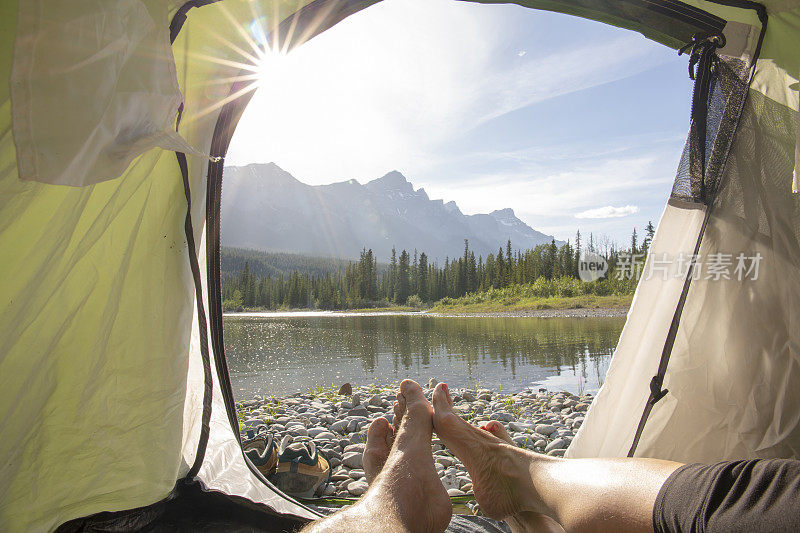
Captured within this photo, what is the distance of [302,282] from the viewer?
48.5 m

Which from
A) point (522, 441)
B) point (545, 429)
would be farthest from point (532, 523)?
point (545, 429)

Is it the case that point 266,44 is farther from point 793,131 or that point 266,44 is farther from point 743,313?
point 743,313

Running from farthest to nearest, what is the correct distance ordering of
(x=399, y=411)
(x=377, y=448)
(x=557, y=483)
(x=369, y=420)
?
(x=369, y=420) < (x=399, y=411) < (x=377, y=448) < (x=557, y=483)

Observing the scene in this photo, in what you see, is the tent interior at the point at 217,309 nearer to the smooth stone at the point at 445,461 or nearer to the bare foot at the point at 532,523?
the bare foot at the point at 532,523

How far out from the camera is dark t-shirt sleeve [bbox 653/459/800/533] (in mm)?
821

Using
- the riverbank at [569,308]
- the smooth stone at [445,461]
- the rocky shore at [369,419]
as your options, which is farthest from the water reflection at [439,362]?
the riverbank at [569,308]

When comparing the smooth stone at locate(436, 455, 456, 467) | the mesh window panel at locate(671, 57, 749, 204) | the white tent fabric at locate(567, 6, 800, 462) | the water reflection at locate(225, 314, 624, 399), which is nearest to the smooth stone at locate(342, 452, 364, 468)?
the smooth stone at locate(436, 455, 456, 467)

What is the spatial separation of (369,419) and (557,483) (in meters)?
2.55

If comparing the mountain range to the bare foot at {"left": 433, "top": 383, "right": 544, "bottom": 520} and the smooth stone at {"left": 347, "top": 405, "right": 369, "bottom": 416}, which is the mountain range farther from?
the bare foot at {"left": 433, "top": 383, "right": 544, "bottom": 520}

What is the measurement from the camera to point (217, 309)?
6.34 feet

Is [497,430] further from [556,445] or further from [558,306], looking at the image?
[558,306]

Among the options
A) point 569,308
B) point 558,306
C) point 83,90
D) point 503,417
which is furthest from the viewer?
point 558,306

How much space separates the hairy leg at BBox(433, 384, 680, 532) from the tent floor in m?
0.71

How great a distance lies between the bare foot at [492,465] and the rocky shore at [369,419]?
54 cm
